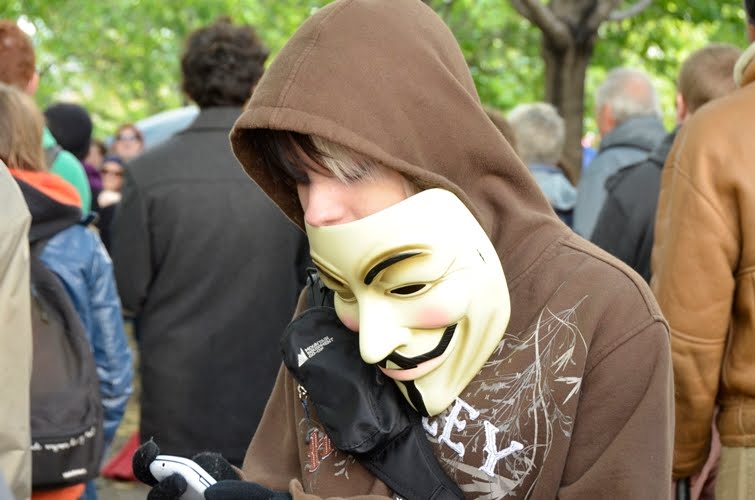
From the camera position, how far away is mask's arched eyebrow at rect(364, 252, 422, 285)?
1.72 m

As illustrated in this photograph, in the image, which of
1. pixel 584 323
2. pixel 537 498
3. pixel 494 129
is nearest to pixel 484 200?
pixel 494 129

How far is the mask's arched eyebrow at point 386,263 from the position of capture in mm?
1720

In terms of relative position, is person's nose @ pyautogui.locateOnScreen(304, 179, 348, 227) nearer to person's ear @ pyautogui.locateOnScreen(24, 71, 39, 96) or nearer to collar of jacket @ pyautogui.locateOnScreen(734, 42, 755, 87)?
collar of jacket @ pyautogui.locateOnScreen(734, 42, 755, 87)

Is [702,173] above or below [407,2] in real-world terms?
below

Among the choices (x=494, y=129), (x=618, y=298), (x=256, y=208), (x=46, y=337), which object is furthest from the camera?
(x=256, y=208)

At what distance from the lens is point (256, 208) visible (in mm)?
3881

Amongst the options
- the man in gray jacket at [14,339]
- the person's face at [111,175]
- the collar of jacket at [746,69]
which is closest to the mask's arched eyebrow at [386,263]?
the man in gray jacket at [14,339]

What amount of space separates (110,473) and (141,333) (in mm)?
Answer: 2652

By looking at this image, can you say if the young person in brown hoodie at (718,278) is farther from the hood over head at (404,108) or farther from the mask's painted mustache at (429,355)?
→ the mask's painted mustache at (429,355)

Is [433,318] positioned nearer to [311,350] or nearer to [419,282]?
[419,282]

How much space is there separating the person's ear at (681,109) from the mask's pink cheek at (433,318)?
267cm

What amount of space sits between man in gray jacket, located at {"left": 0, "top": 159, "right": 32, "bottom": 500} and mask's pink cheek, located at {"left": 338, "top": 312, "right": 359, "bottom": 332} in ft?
3.14

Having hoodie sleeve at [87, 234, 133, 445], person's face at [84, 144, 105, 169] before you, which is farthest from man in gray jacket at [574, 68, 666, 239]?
person's face at [84, 144, 105, 169]

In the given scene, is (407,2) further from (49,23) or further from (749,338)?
(49,23)
